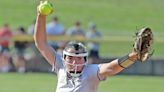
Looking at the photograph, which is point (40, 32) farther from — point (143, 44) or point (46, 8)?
point (143, 44)

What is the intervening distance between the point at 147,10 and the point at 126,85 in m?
24.0

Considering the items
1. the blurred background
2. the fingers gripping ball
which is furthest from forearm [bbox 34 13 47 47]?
the blurred background

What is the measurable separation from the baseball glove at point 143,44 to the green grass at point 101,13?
Answer: 29.7 metres

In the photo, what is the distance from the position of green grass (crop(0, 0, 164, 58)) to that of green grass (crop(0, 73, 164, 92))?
595 inches

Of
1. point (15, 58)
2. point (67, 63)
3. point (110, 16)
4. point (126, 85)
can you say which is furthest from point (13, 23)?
point (67, 63)

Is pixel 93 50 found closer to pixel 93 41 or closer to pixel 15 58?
pixel 93 41

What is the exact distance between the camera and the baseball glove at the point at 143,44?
735 cm

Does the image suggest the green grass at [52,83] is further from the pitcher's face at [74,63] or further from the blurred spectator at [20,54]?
the pitcher's face at [74,63]

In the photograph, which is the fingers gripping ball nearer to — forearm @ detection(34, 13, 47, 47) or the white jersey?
forearm @ detection(34, 13, 47, 47)

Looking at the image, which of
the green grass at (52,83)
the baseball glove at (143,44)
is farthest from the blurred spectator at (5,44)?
the baseball glove at (143,44)

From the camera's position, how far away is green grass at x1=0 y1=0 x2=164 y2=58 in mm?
39594

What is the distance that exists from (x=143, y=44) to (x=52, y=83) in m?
12.5

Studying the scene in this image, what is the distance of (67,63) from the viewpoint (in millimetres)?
7957

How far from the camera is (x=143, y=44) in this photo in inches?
291
